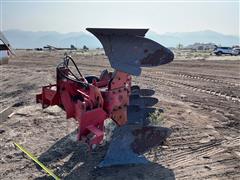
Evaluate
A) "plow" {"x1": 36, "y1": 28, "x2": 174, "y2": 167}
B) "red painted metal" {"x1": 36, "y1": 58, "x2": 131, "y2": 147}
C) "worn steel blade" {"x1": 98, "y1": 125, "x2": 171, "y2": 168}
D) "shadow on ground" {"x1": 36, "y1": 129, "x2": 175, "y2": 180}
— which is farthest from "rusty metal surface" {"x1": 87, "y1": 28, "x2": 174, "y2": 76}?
"shadow on ground" {"x1": 36, "y1": 129, "x2": 175, "y2": 180}

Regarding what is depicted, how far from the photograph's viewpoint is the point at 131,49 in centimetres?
420

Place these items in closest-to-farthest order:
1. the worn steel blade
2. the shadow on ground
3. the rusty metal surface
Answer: the rusty metal surface → the shadow on ground → the worn steel blade

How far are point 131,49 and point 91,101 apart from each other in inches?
31.8

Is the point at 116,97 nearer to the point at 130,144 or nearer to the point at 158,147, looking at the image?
the point at 130,144

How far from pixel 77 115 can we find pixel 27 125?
200 centimetres

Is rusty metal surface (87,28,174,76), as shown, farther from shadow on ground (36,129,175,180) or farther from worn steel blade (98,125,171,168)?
shadow on ground (36,129,175,180)

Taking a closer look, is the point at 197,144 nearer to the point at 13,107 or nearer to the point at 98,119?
the point at 98,119

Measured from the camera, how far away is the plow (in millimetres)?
4133

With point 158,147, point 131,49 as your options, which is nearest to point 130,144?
point 158,147

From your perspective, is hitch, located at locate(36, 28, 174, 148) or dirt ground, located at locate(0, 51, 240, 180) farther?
dirt ground, located at locate(0, 51, 240, 180)

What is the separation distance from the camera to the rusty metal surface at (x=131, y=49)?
4.10 m

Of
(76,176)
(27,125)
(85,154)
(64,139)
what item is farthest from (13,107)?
(76,176)

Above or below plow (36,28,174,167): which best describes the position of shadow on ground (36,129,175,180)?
below

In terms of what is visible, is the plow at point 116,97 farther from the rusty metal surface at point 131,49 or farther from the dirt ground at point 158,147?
the dirt ground at point 158,147
